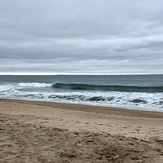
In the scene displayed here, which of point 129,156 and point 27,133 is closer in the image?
point 129,156

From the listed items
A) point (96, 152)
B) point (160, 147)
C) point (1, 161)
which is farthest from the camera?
point (160, 147)

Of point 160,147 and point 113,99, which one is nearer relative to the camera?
point 160,147

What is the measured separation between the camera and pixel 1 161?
138 inches

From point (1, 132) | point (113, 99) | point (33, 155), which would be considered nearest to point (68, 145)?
point (33, 155)

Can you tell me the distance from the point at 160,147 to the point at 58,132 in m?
2.01

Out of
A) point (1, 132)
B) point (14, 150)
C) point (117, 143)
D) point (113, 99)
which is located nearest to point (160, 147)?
point (117, 143)

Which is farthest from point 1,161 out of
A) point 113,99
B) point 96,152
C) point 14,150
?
point 113,99

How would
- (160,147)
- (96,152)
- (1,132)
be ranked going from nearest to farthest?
(96,152), (160,147), (1,132)

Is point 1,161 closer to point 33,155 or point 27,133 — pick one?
point 33,155

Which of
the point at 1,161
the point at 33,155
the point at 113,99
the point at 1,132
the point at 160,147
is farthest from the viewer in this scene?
the point at 113,99

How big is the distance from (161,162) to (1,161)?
227 centimetres

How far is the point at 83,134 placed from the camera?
5176mm

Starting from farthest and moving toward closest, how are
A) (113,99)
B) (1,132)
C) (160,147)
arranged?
(113,99)
(1,132)
(160,147)

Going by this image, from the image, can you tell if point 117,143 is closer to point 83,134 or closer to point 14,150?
point 83,134
